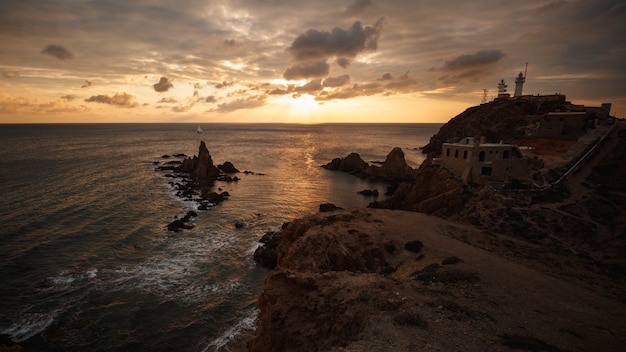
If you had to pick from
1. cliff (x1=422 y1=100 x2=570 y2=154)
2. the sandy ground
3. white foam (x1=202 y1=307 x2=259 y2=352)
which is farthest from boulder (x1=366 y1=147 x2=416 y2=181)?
white foam (x1=202 y1=307 x2=259 y2=352)

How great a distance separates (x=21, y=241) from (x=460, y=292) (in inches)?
1748

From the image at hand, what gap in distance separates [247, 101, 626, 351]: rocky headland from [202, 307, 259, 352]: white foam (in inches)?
171

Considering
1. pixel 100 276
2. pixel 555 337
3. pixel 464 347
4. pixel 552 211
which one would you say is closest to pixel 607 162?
pixel 552 211

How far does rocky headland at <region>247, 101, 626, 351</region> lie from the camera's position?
12594 millimetres

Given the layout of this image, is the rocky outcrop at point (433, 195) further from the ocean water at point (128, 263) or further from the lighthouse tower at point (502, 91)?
the lighthouse tower at point (502, 91)

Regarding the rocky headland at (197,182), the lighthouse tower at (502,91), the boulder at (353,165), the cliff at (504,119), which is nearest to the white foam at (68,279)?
the rocky headland at (197,182)

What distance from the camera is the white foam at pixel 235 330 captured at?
65.9 feet

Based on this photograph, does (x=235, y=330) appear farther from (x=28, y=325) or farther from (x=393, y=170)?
(x=393, y=170)

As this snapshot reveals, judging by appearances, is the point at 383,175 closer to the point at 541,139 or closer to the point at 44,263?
the point at 541,139

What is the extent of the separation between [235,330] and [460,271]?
1644 cm

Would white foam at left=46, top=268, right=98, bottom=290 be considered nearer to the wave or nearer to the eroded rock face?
the wave

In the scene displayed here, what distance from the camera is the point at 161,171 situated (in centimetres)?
7581

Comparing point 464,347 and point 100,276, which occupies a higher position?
point 464,347

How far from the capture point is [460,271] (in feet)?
61.5
